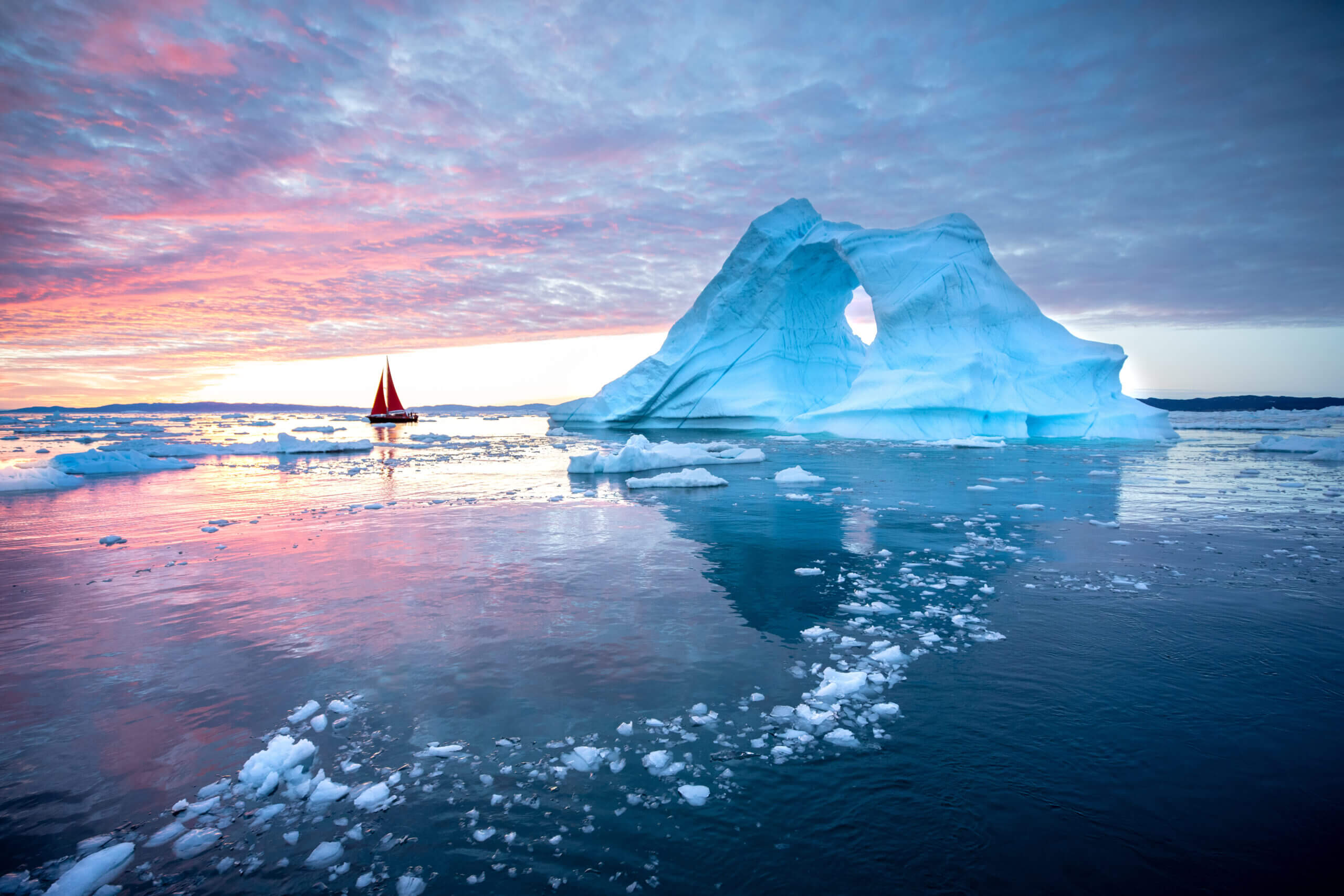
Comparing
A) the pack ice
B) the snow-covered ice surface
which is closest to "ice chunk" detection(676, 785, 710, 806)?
the snow-covered ice surface

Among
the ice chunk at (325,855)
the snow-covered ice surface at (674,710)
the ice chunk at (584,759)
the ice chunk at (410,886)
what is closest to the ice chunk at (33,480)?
the snow-covered ice surface at (674,710)

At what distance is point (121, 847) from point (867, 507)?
27.6ft

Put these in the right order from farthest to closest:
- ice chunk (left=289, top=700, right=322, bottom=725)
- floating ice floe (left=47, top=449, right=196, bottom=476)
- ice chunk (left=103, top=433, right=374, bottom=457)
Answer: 1. ice chunk (left=103, top=433, right=374, bottom=457)
2. floating ice floe (left=47, top=449, right=196, bottom=476)
3. ice chunk (left=289, top=700, right=322, bottom=725)

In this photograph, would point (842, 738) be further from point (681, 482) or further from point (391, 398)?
point (391, 398)

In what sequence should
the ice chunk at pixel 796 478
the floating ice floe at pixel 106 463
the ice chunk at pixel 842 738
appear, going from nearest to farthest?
the ice chunk at pixel 842 738 < the ice chunk at pixel 796 478 < the floating ice floe at pixel 106 463

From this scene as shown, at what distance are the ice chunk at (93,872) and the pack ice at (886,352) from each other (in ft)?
75.9

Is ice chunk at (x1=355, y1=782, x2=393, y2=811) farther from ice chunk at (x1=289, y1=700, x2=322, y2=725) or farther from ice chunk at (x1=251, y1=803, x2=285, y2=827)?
ice chunk at (x1=289, y1=700, x2=322, y2=725)

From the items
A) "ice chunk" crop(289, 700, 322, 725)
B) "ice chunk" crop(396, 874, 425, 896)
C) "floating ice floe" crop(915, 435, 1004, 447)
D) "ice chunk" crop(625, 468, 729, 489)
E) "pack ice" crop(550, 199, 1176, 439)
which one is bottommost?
"ice chunk" crop(396, 874, 425, 896)

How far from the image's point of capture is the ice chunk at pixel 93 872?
1965 millimetres

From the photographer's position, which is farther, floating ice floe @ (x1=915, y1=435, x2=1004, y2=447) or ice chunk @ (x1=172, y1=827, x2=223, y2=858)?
floating ice floe @ (x1=915, y1=435, x2=1004, y2=447)

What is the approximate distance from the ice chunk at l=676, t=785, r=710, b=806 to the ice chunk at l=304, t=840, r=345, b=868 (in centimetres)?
117

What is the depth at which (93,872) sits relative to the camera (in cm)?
204

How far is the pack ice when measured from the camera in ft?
76.8

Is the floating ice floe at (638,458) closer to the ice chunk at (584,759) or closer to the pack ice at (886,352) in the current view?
the ice chunk at (584,759)
